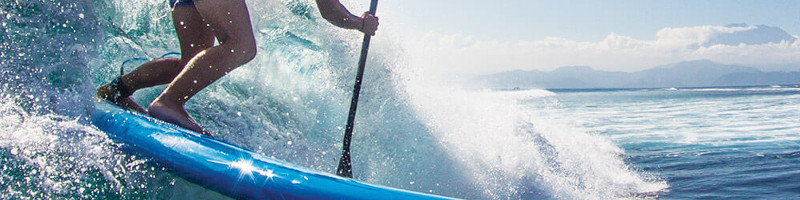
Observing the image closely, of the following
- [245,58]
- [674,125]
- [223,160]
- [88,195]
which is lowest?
[674,125]

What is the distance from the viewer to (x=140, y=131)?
1.89m

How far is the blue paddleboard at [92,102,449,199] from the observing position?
1.47 meters

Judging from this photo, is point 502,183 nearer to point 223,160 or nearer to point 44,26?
point 223,160

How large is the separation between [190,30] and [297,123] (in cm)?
109

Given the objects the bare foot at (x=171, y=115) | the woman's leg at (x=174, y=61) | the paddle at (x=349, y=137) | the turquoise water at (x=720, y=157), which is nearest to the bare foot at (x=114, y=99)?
the woman's leg at (x=174, y=61)

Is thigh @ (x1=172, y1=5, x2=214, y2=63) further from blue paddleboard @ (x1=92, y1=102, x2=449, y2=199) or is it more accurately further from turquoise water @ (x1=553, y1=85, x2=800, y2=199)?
turquoise water @ (x1=553, y1=85, x2=800, y2=199)

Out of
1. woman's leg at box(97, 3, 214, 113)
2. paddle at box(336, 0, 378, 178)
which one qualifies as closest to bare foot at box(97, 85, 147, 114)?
woman's leg at box(97, 3, 214, 113)

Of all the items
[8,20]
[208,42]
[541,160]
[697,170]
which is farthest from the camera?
[697,170]

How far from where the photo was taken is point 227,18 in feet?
7.45

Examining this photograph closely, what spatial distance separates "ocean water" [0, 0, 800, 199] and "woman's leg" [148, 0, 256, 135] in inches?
11.9

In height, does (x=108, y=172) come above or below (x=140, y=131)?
below

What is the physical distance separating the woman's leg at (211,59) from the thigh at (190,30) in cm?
31

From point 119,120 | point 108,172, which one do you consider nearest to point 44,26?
point 119,120

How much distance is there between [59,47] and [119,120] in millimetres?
381
